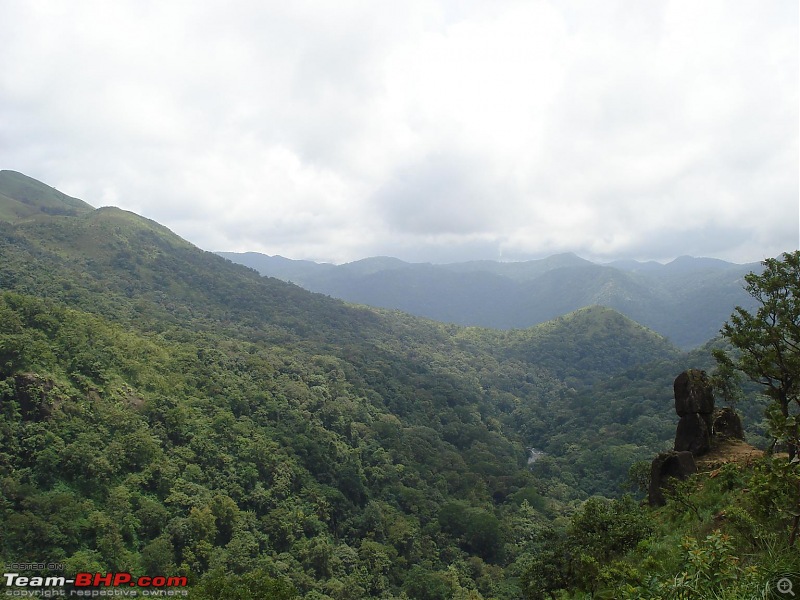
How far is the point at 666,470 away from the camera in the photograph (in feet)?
83.8

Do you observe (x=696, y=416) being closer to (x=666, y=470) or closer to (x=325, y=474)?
(x=666, y=470)

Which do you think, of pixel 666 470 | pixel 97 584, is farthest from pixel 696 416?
pixel 97 584

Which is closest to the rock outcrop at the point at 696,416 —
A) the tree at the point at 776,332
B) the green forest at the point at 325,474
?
the green forest at the point at 325,474

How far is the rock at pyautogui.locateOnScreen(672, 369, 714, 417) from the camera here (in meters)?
27.4

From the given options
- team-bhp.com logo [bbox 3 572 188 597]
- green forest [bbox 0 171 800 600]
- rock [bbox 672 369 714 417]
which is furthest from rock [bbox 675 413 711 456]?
team-bhp.com logo [bbox 3 572 188 597]

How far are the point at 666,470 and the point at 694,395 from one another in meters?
5.67

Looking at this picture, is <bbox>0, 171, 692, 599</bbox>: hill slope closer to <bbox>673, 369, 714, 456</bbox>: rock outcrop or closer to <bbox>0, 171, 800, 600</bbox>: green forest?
<bbox>0, 171, 800, 600</bbox>: green forest

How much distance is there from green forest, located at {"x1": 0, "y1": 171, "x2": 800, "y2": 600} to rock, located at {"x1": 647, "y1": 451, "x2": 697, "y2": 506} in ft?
6.08

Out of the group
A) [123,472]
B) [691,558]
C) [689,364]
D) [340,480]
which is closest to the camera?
[691,558]

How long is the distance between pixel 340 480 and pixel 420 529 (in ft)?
49.6

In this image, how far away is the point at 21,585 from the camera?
32.7 meters

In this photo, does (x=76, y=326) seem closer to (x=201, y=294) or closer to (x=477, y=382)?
(x=201, y=294)

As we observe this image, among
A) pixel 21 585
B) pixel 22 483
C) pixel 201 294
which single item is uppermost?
pixel 201 294

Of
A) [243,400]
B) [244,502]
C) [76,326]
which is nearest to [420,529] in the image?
[244,502]
